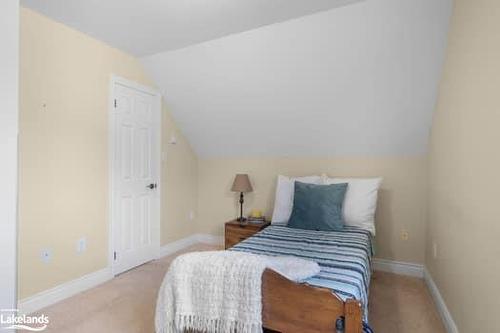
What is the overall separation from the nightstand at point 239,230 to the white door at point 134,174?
0.91 metres

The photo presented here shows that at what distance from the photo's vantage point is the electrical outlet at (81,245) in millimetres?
2602

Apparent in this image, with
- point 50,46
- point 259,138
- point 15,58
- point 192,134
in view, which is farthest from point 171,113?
point 15,58

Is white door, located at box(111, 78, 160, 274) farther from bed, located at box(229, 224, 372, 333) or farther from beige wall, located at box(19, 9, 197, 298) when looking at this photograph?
bed, located at box(229, 224, 372, 333)

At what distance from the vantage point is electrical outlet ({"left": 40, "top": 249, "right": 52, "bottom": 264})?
2.32 meters

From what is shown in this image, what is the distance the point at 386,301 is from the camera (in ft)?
7.91

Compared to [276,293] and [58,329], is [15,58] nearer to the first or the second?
[276,293]

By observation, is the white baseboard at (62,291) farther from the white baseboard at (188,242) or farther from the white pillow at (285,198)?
the white pillow at (285,198)

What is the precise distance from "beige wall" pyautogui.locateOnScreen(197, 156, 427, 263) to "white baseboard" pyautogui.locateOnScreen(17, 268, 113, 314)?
1.79 meters

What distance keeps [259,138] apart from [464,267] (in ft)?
7.89

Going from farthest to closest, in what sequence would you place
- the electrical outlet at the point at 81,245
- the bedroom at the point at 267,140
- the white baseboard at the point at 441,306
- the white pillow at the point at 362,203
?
the white pillow at the point at 362,203 → the electrical outlet at the point at 81,245 → the white baseboard at the point at 441,306 → the bedroom at the point at 267,140

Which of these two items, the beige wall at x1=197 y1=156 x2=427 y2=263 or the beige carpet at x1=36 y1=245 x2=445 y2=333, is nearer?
the beige carpet at x1=36 y1=245 x2=445 y2=333

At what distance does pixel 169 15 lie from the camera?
231 centimetres

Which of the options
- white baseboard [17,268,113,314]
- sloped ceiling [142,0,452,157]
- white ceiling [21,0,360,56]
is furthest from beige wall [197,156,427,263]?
white baseboard [17,268,113,314]

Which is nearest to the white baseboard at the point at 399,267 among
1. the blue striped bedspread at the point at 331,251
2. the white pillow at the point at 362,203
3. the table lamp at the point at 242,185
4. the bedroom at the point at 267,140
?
the bedroom at the point at 267,140
